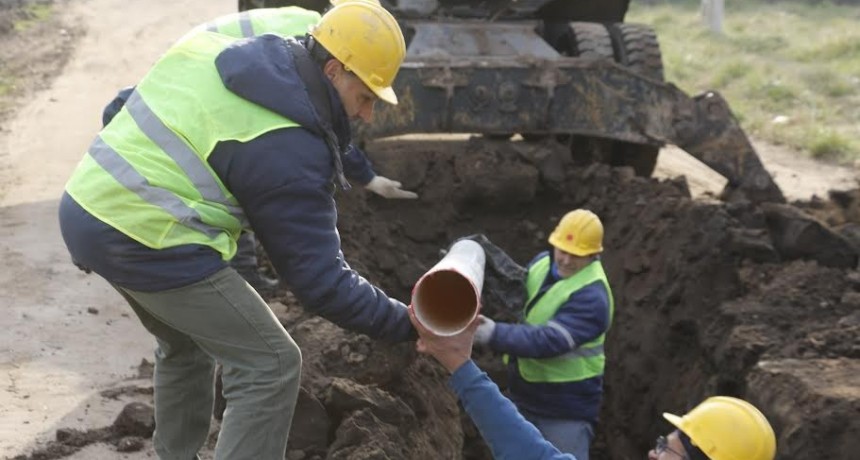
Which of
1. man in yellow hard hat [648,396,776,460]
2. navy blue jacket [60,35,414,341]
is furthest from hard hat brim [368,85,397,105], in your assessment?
man in yellow hard hat [648,396,776,460]

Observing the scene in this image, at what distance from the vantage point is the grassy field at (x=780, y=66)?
15.5 metres

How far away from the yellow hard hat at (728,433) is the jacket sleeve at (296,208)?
119cm

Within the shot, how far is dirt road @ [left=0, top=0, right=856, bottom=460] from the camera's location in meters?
6.39

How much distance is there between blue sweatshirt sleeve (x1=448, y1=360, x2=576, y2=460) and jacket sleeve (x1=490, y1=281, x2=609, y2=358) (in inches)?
63.1

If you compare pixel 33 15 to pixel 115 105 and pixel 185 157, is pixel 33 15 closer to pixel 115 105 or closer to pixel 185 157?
pixel 115 105

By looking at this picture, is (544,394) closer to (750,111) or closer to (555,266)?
(555,266)

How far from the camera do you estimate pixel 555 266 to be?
20.5ft

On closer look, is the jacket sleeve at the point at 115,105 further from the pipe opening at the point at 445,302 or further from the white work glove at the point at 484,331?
the white work glove at the point at 484,331

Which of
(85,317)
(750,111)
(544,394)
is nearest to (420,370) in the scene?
(544,394)

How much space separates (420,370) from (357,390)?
3.49 ft

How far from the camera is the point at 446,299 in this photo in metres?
4.73

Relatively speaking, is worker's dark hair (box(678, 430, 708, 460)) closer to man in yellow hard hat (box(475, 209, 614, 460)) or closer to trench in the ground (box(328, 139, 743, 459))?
man in yellow hard hat (box(475, 209, 614, 460))

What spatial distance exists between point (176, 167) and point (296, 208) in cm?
41

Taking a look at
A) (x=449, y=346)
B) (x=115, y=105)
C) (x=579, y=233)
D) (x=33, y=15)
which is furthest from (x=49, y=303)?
(x=33, y=15)
